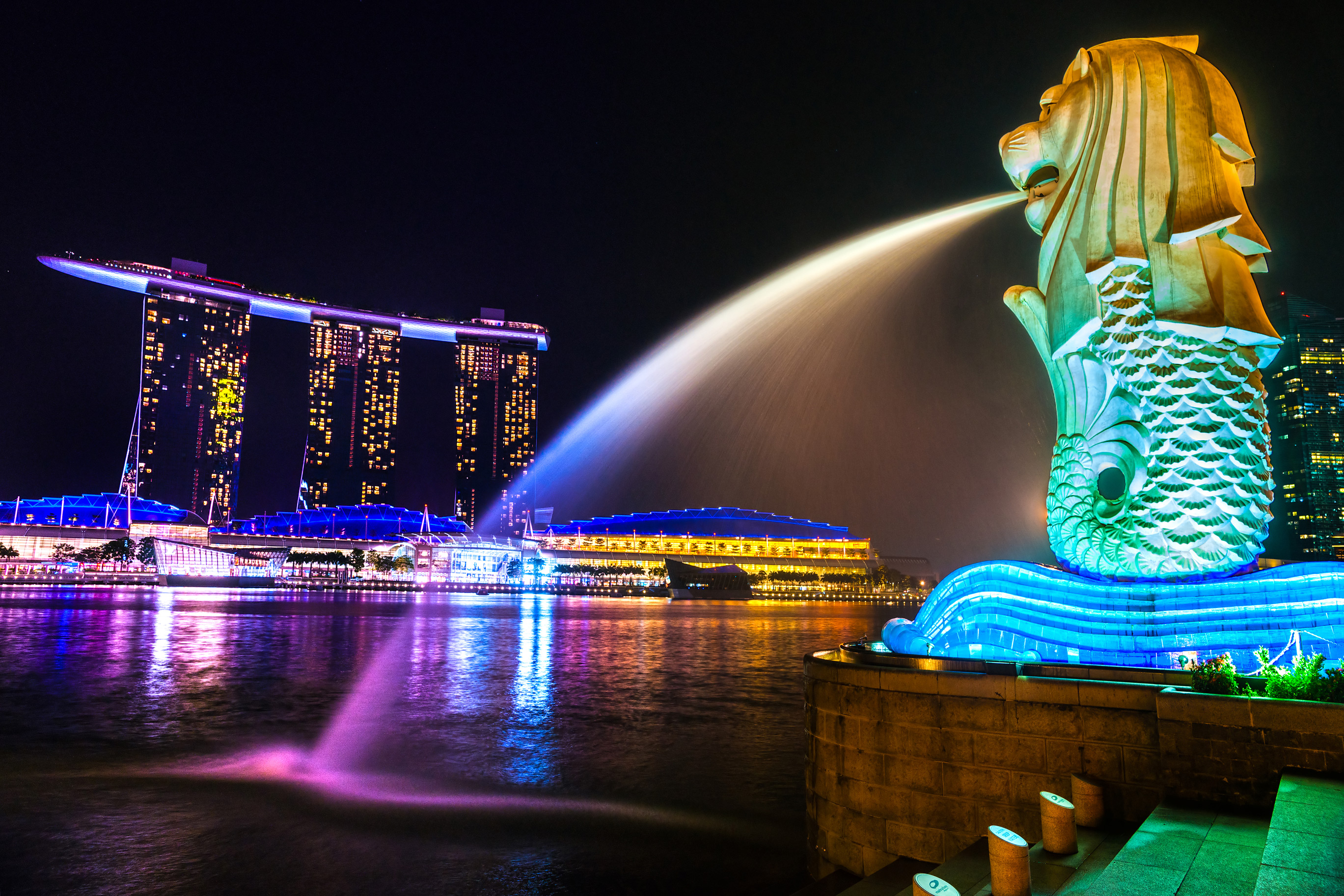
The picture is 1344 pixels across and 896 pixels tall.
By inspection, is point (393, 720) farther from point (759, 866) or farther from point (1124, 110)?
point (1124, 110)

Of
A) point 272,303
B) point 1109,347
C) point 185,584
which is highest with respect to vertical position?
point 272,303

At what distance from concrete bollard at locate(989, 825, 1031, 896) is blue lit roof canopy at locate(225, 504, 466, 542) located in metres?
151

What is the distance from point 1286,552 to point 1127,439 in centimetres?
12742

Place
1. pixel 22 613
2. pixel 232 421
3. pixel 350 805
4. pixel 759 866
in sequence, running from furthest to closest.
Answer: pixel 232 421 < pixel 22 613 < pixel 350 805 < pixel 759 866

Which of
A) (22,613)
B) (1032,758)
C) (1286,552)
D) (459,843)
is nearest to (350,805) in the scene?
(459,843)

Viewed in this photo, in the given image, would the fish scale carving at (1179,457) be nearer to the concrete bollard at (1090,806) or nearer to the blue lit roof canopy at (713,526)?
the concrete bollard at (1090,806)

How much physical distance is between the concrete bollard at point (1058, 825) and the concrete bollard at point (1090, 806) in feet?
2.72

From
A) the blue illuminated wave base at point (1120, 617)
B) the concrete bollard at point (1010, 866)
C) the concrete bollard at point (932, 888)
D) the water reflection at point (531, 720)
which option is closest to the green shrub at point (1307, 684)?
the concrete bollard at point (1010, 866)

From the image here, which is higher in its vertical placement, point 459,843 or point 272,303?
point 272,303

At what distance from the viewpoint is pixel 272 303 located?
186 meters

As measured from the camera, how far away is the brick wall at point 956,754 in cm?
819

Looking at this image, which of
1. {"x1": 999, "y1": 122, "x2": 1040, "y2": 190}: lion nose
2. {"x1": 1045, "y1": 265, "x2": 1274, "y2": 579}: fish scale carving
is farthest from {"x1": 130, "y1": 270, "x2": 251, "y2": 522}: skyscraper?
{"x1": 1045, "y1": 265, "x2": 1274, "y2": 579}: fish scale carving

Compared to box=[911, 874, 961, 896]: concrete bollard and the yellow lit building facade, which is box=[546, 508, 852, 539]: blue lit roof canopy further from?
box=[911, 874, 961, 896]: concrete bollard

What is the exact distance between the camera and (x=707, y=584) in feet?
397
